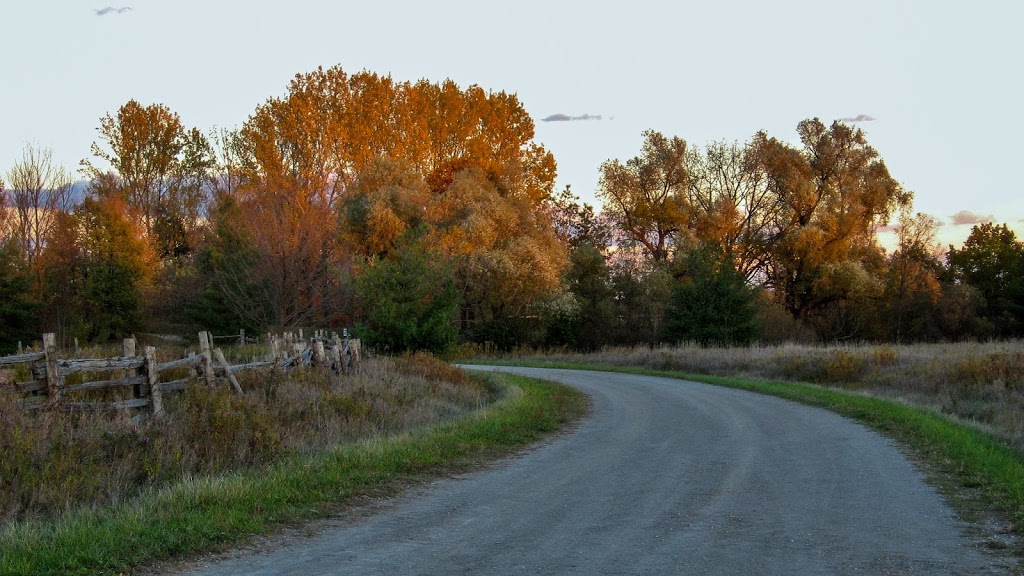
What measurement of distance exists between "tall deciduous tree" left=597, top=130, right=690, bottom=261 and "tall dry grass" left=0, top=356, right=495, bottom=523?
44328 millimetres

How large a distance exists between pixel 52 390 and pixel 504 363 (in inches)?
1131

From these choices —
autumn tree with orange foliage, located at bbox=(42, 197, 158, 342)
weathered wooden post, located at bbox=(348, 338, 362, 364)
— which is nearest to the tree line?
autumn tree with orange foliage, located at bbox=(42, 197, 158, 342)

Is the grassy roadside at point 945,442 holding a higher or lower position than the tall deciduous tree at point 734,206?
lower

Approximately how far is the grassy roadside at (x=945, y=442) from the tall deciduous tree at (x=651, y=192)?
3701 cm

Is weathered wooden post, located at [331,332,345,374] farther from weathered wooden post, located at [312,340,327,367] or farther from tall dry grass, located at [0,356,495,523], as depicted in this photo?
tall dry grass, located at [0,356,495,523]

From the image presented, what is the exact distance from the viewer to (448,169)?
186ft

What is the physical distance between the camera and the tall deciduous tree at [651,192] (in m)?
62.4

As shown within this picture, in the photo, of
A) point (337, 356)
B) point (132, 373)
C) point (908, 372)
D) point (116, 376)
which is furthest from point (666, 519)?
point (908, 372)

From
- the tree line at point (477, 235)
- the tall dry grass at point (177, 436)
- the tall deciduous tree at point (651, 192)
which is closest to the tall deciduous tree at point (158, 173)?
the tree line at point (477, 235)

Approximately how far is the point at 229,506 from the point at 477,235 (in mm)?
41663

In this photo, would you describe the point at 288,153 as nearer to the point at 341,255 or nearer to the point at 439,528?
the point at 341,255

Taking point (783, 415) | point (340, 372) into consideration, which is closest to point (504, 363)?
point (340, 372)

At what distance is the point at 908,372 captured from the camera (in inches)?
1105

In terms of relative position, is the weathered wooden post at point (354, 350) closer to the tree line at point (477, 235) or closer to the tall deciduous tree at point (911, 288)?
the tree line at point (477, 235)
